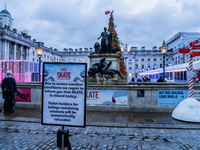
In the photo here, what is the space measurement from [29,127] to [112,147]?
3038mm

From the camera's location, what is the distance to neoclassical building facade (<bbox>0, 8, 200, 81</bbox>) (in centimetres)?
5544

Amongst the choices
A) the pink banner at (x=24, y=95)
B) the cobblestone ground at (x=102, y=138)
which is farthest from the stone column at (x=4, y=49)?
the cobblestone ground at (x=102, y=138)

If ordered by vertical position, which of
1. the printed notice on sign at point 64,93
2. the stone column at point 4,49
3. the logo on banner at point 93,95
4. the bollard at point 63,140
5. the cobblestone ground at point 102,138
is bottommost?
the cobblestone ground at point 102,138

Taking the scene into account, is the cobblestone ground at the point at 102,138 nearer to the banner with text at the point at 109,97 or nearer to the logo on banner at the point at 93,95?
the banner with text at the point at 109,97

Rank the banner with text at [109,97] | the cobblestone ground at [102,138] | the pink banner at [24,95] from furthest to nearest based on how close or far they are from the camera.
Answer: the pink banner at [24,95], the banner with text at [109,97], the cobblestone ground at [102,138]

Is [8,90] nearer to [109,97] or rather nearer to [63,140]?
[109,97]

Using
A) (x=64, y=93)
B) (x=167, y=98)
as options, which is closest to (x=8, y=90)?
(x=64, y=93)

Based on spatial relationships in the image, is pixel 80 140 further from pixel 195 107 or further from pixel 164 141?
pixel 195 107

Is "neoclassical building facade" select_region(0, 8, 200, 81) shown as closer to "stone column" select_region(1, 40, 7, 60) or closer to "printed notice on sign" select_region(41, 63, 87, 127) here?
"stone column" select_region(1, 40, 7, 60)

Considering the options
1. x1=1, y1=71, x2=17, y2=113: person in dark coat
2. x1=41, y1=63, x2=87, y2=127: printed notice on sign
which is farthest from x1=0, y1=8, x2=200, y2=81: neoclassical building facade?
x1=41, y1=63, x2=87, y2=127: printed notice on sign

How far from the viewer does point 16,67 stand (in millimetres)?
21719

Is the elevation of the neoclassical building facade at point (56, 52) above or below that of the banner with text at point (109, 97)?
above

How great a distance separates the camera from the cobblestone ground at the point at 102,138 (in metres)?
4.09

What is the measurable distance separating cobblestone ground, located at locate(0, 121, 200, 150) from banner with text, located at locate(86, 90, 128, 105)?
2.30 meters
